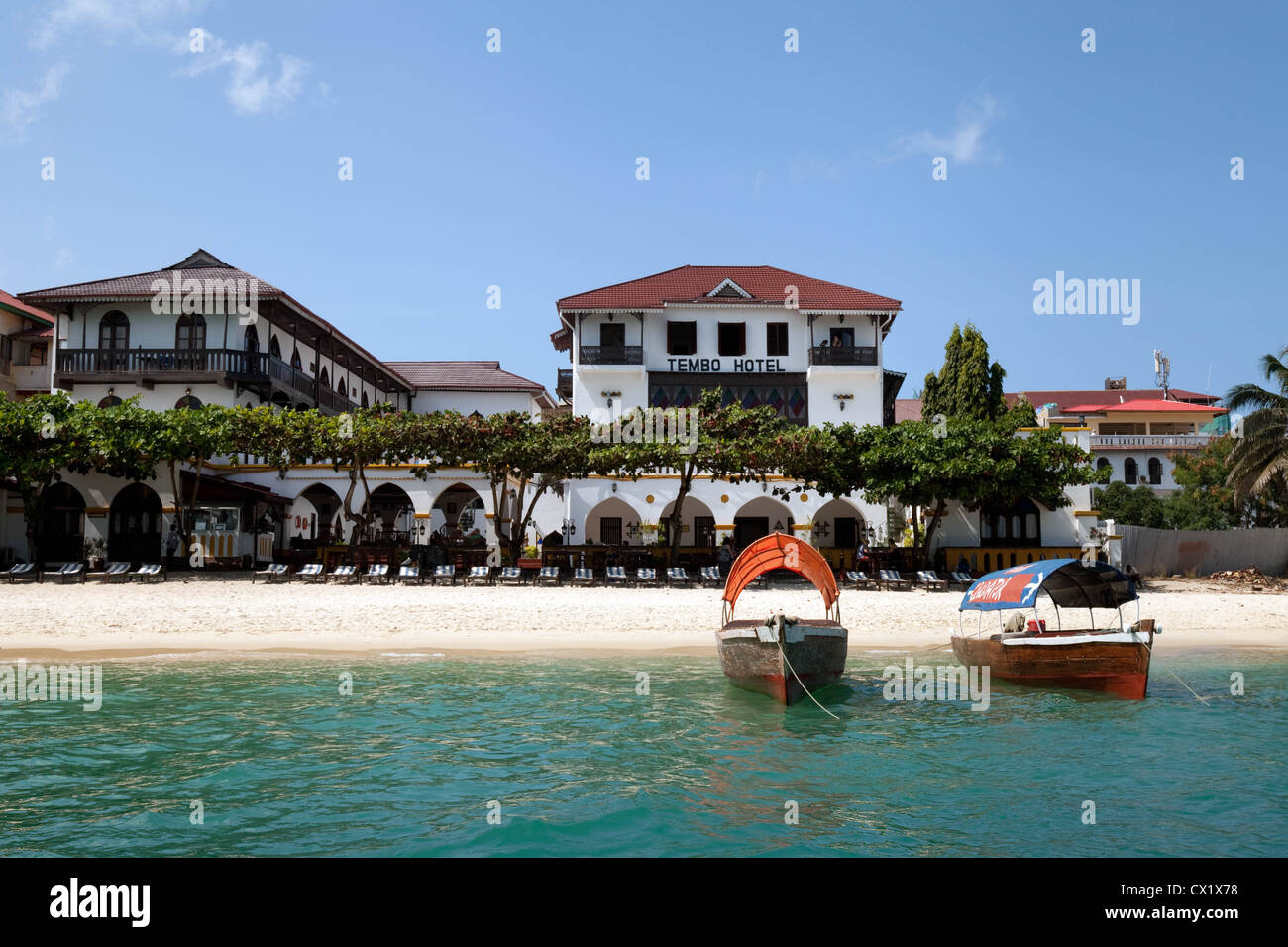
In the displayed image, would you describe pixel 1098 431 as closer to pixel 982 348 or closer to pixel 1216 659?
pixel 982 348

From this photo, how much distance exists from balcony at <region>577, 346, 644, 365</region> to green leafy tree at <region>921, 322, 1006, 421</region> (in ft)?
43.6

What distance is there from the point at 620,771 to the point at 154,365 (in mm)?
31338

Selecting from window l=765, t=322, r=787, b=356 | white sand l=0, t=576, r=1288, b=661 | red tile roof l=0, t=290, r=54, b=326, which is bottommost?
white sand l=0, t=576, r=1288, b=661

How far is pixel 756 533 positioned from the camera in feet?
120

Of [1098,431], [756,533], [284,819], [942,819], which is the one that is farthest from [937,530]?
[1098,431]

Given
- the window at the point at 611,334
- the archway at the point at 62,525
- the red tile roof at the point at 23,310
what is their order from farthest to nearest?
the window at the point at 611,334 < the red tile roof at the point at 23,310 < the archway at the point at 62,525

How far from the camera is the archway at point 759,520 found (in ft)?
114

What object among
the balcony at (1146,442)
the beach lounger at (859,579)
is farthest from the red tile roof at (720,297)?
the balcony at (1146,442)

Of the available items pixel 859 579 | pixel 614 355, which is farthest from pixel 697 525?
pixel 859 579

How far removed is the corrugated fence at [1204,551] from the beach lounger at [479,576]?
21.1m

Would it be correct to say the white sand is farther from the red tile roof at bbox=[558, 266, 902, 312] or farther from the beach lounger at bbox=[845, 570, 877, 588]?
the red tile roof at bbox=[558, 266, 902, 312]

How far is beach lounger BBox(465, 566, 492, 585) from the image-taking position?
2650 cm

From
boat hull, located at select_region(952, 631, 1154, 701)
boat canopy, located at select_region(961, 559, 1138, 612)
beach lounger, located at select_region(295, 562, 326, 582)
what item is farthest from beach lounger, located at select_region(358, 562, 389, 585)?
boat hull, located at select_region(952, 631, 1154, 701)

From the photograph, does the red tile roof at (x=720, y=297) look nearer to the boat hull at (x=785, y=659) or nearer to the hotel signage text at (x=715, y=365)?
the hotel signage text at (x=715, y=365)
